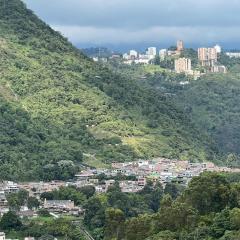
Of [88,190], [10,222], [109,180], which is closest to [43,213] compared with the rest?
[10,222]

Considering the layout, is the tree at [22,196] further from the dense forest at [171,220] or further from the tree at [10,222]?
the tree at [10,222]

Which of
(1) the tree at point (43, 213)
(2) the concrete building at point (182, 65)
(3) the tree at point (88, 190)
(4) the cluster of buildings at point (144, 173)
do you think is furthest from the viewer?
(2) the concrete building at point (182, 65)

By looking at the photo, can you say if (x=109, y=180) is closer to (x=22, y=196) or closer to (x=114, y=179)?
(x=114, y=179)

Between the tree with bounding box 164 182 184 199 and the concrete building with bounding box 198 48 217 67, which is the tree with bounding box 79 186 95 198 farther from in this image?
the concrete building with bounding box 198 48 217 67

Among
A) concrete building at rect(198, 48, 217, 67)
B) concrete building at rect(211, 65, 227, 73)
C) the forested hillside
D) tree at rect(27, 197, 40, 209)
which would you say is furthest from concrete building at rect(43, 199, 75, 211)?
concrete building at rect(198, 48, 217, 67)

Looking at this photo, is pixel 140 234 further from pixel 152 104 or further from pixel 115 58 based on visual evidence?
pixel 115 58

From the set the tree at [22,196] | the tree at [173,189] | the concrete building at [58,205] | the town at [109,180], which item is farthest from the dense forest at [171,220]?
the tree at [173,189]
